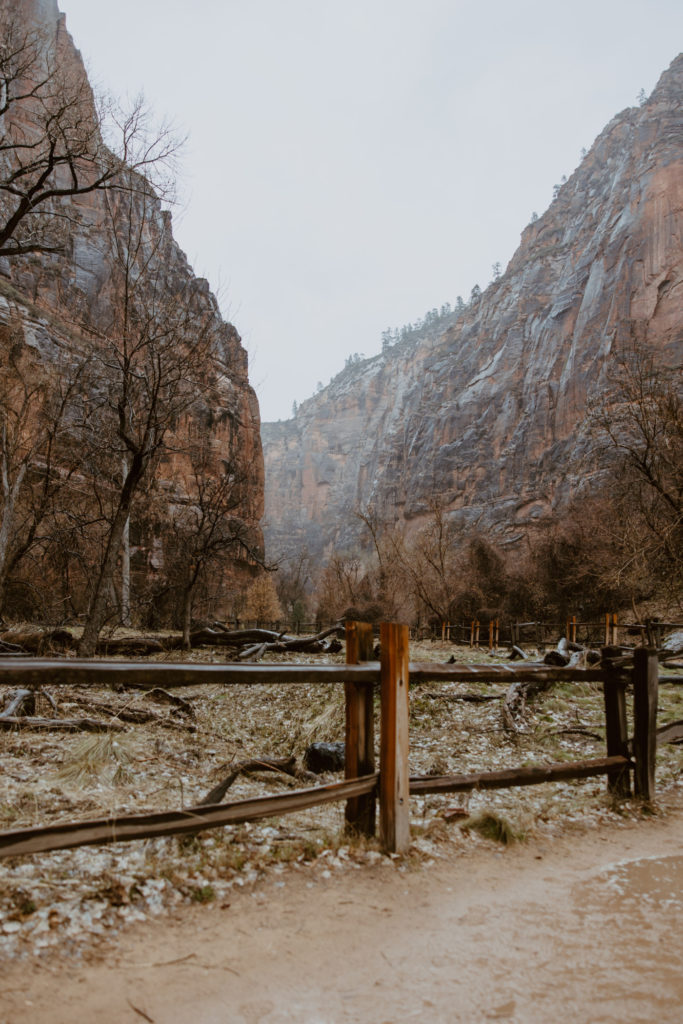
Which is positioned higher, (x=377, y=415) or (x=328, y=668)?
(x=377, y=415)

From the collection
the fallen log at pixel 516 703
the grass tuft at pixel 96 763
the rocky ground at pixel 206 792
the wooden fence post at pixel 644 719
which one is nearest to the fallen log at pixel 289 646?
the rocky ground at pixel 206 792

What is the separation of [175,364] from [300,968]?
505 inches

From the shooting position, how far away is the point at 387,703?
11.7 ft

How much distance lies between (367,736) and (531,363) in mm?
85807

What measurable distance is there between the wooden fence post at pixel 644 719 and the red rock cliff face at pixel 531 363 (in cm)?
4027

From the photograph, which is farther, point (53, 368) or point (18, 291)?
point (18, 291)

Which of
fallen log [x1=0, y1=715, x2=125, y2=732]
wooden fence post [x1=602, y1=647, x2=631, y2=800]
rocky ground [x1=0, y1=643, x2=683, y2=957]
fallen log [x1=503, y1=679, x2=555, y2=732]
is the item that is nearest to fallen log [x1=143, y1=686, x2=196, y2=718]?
rocky ground [x1=0, y1=643, x2=683, y2=957]

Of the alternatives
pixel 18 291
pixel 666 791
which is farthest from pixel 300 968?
pixel 18 291

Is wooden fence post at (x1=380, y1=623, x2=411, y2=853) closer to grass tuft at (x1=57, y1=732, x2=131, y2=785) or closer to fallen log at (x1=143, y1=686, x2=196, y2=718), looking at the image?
grass tuft at (x1=57, y1=732, x2=131, y2=785)

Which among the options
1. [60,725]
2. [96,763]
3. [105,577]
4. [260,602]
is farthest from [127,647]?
[260,602]

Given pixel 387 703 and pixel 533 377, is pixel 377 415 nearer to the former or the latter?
pixel 533 377

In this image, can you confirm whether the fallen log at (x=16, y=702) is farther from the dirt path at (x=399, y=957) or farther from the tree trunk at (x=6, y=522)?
the tree trunk at (x=6, y=522)

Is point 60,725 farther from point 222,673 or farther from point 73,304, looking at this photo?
point 73,304

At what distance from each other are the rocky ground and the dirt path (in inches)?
8.2
